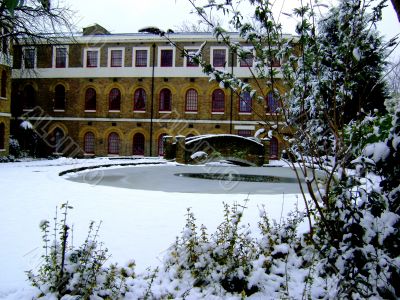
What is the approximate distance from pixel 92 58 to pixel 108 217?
90.7 ft

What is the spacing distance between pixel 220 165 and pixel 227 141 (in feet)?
6.07

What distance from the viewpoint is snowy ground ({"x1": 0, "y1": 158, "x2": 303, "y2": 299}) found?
4.66 metres

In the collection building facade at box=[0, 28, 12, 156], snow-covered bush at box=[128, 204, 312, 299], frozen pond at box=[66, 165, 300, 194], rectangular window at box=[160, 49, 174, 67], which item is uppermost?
rectangular window at box=[160, 49, 174, 67]

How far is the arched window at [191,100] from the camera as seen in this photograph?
30.7 m

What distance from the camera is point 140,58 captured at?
3122 cm

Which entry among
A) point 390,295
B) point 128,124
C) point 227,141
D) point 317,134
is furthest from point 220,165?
point 390,295

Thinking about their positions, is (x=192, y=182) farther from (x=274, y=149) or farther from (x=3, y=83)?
(x=274, y=149)

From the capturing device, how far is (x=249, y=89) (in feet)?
11.7

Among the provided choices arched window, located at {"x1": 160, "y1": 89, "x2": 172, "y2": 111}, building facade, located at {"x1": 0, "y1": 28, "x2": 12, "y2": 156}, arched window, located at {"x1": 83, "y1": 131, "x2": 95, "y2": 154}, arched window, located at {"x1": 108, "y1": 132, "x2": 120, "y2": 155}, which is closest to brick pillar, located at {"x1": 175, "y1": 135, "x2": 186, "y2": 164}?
arched window, located at {"x1": 160, "y1": 89, "x2": 172, "y2": 111}

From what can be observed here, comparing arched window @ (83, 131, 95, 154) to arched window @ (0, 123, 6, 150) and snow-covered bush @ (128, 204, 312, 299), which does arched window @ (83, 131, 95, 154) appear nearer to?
arched window @ (0, 123, 6, 150)

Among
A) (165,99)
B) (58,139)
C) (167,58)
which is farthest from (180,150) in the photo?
(58,139)

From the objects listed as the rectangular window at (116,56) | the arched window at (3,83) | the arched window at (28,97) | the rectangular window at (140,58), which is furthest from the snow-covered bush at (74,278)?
the arched window at (28,97)

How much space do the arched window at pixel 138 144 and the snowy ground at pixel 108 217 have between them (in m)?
19.8

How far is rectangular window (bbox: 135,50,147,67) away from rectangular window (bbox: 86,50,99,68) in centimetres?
349
